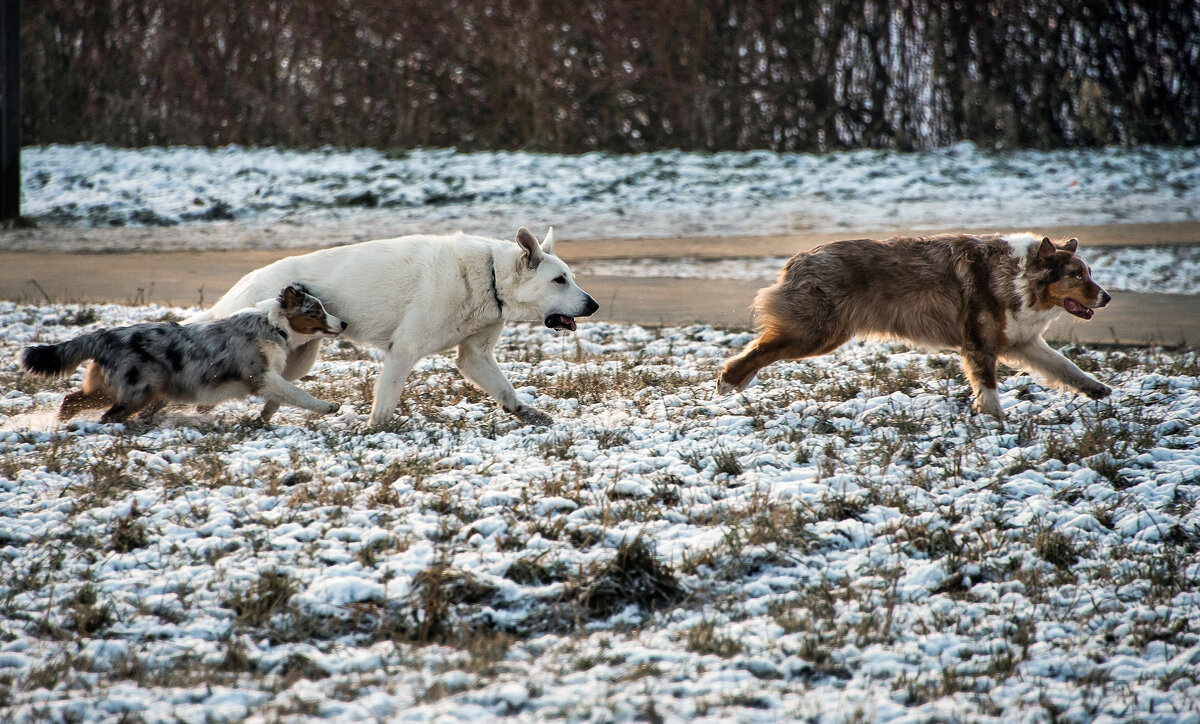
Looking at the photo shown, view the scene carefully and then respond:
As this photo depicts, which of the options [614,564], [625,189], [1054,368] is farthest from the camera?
[625,189]

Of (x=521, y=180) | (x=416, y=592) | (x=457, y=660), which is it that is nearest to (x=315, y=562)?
(x=416, y=592)

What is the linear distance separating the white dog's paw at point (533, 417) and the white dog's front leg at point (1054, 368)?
132 inches

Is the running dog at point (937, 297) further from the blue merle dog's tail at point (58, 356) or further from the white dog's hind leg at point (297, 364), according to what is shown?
the blue merle dog's tail at point (58, 356)

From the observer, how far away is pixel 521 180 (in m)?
17.5

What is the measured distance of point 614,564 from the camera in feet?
15.4

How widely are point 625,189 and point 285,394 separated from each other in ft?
36.3

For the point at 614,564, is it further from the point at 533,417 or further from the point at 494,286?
the point at 494,286

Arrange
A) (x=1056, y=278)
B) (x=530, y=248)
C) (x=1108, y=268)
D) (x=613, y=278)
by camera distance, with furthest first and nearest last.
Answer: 1. (x=613, y=278)
2. (x=1108, y=268)
3. (x=1056, y=278)
4. (x=530, y=248)

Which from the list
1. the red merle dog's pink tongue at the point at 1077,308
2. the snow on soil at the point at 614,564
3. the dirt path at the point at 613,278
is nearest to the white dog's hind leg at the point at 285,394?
the snow on soil at the point at 614,564

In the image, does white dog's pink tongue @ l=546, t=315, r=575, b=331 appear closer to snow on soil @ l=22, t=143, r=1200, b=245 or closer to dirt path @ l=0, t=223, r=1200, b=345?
dirt path @ l=0, t=223, r=1200, b=345

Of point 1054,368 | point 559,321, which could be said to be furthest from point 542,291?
point 1054,368

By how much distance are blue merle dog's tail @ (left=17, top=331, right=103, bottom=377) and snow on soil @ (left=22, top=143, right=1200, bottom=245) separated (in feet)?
28.4

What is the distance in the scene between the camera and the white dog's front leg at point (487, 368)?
7.37 metres

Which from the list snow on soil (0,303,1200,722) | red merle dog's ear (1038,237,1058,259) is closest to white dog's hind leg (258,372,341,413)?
snow on soil (0,303,1200,722)
